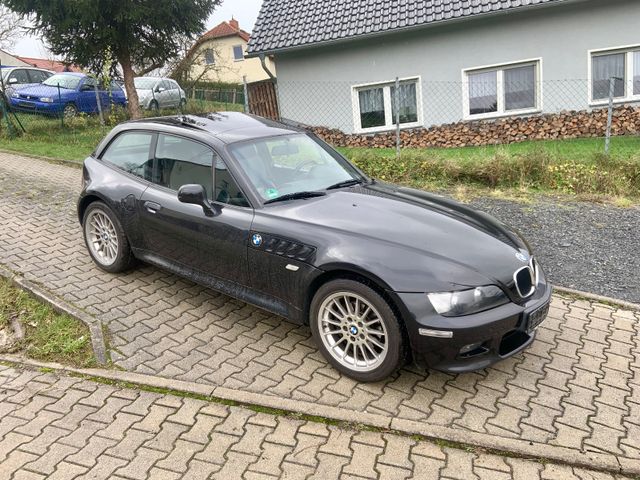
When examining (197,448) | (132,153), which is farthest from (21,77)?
(197,448)

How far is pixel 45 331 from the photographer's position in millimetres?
4320

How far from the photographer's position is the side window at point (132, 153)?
485 centimetres

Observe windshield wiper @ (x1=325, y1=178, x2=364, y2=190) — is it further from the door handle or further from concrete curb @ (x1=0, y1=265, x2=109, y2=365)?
concrete curb @ (x1=0, y1=265, x2=109, y2=365)

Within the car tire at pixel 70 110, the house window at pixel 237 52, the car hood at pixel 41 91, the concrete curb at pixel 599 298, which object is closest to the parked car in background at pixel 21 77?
the car hood at pixel 41 91

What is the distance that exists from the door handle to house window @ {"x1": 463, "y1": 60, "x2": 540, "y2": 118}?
10.9 metres

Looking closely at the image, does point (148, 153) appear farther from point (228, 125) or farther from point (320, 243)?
point (320, 243)

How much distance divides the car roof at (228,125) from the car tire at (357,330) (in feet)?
5.39

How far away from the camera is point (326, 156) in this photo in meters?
4.80

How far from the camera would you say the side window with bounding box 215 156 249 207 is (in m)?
4.05

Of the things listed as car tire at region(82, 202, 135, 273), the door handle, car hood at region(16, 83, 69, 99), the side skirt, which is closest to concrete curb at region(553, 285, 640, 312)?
the side skirt

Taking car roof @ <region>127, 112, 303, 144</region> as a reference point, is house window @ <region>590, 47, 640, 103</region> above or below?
above

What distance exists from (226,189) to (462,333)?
2078 mm

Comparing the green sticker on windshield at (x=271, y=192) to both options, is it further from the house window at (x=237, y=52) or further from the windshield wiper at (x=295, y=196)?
the house window at (x=237, y=52)

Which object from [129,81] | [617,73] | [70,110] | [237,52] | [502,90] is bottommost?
[502,90]
